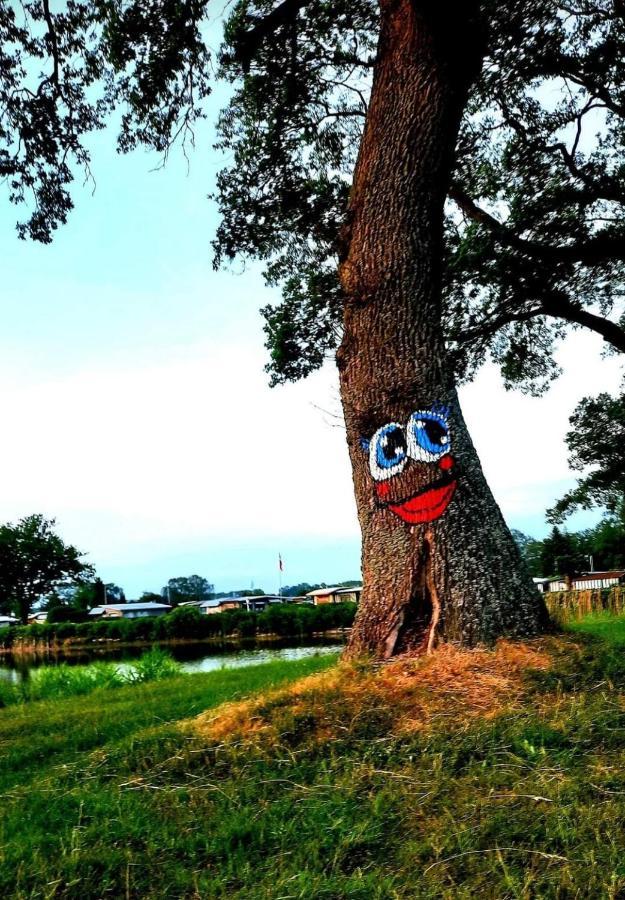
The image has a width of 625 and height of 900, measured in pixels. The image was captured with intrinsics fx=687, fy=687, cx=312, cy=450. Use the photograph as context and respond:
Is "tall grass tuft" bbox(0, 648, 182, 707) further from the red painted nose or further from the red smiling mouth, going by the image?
the red smiling mouth

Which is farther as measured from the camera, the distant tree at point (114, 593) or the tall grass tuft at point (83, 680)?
the distant tree at point (114, 593)

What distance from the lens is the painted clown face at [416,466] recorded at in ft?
15.0

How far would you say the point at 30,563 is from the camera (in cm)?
5838

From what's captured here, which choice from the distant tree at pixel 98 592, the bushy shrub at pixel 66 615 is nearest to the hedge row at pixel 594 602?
the bushy shrub at pixel 66 615

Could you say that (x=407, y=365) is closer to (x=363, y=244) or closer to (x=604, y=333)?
(x=363, y=244)

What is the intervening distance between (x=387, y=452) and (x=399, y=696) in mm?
1699

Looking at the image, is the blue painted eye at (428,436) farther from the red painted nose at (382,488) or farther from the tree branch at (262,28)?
the tree branch at (262,28)

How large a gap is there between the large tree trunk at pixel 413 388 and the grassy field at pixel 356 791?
37 centimetres

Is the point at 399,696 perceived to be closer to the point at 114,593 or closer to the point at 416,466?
the point at 416,466

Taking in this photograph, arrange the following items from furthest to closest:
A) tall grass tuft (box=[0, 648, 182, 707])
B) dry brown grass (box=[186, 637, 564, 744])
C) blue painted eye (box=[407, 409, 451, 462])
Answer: tall grass tuft (box=[0, 648, 182, 707]), blue painted eye (box=[407, 409, 451, 462]), dry brown grass (box=[186, 637, 564, 744])

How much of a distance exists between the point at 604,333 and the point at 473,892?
10.6m

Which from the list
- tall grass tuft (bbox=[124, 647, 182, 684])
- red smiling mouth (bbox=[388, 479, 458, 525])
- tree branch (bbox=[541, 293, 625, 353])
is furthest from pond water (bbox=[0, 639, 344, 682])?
red smiling mouth (bbox=[388, 479, 458, 525])

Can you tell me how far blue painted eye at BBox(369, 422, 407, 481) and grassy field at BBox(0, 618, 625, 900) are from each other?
1243mm

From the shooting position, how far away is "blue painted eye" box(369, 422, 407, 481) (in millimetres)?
4719
